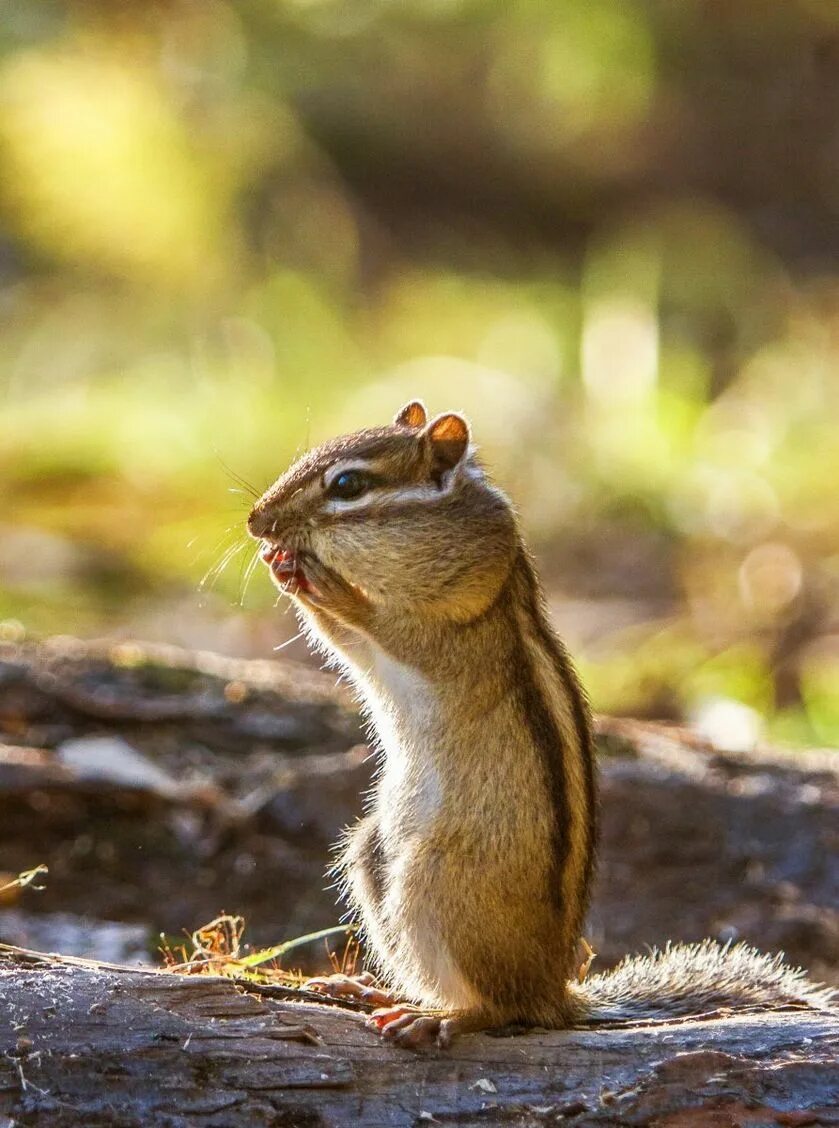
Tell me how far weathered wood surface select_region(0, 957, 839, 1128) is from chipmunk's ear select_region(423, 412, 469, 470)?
4.09ft

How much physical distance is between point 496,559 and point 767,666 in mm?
4430

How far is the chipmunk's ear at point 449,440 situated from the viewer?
3.51 metres

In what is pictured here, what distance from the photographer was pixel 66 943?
414 centimetres

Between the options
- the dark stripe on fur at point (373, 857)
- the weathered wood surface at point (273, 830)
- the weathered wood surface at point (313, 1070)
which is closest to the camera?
the weathered wood surface at point (313, 1070)

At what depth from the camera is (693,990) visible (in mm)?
3273

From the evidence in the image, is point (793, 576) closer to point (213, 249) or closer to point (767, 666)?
point (767, 666)

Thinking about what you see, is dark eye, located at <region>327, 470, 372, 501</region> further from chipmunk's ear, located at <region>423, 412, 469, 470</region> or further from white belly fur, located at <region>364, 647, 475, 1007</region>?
white belly fur, located at <region>364, 647, 475, 1007</region>

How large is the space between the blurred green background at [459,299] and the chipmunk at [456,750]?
2558mm

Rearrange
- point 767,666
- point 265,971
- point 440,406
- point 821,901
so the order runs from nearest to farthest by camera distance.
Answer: point 265,971 → point 821,901 → point 767,666 → point 440,406

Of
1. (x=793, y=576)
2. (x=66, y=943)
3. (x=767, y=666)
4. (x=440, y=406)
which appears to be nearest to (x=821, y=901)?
(x=66, y=943)

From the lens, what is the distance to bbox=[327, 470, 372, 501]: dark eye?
3490 millimetres

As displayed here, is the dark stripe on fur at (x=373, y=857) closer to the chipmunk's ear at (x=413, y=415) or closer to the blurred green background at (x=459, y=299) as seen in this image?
the chipmunk's ear at (x=413, y=415)

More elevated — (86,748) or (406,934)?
(86,748)

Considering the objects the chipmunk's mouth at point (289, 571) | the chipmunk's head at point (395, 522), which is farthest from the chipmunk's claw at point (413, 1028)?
the chipmunk's mouth at point (289, 571)
